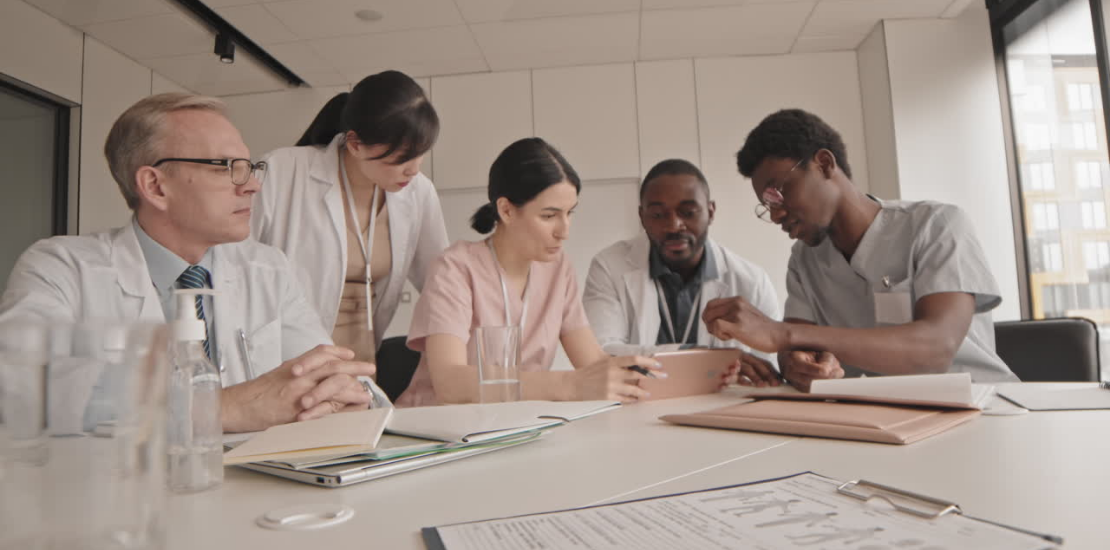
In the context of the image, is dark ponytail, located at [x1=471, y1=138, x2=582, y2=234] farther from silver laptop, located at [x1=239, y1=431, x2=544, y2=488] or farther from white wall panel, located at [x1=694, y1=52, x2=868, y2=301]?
white wall panel, located at [x1=694, y1=52, x2=868, y2=301]

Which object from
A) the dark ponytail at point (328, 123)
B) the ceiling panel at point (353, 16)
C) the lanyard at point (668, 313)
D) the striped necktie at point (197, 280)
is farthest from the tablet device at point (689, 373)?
the ceiling panel at point (353, 16)

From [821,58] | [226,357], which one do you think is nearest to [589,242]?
[821,58]

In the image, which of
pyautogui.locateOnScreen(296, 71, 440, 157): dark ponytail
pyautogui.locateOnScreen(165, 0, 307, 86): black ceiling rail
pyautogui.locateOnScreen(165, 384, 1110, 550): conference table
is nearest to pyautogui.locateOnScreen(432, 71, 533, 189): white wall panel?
pyautogui.locateOnScreen(165, 0, 307, 86): black ceiling rail

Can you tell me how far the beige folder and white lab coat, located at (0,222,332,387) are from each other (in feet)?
2.73

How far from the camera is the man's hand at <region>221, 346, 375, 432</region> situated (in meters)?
1.06

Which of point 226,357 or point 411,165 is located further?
point 411,165

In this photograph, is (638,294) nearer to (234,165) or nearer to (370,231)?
(370,231)

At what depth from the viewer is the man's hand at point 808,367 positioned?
150 centimetres

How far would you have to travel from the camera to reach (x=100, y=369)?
12.5 inches

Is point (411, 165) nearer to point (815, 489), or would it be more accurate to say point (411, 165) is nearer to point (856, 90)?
point (815, 489)

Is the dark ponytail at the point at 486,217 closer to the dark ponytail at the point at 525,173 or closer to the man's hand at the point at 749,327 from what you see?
the dark ponytail at the point at 525,173

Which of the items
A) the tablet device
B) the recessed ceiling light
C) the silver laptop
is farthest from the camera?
the recessed ceiling light

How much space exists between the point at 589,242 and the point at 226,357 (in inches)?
143

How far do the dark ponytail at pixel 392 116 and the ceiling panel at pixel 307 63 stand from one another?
2.79 m
